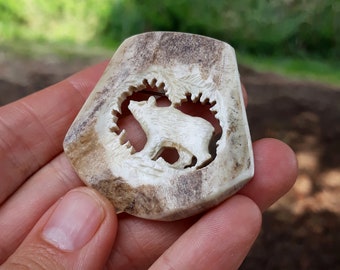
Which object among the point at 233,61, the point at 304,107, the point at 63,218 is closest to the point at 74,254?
the point at 63,218

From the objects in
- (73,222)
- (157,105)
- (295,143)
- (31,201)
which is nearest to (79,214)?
(73,222)

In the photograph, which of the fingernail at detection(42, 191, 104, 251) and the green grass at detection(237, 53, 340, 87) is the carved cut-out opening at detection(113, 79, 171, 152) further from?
the green grass at detection(237, 53, 340, 87)

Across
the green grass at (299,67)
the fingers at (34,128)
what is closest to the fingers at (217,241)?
the fingers at (34,128)

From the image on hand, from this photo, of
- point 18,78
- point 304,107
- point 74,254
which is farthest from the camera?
point 18,78

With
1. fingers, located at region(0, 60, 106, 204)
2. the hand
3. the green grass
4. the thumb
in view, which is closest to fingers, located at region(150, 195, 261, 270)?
the hand

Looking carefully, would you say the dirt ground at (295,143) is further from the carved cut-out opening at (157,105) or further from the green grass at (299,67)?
the carved cut-out opening at (157,105)

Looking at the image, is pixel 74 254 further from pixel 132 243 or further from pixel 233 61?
pixel 233 61

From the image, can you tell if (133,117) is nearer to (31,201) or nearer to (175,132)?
(175,132)
